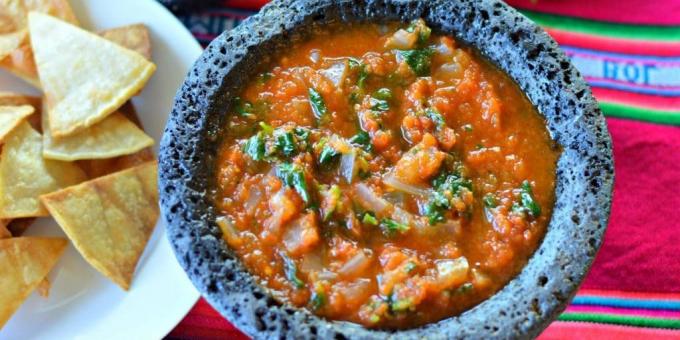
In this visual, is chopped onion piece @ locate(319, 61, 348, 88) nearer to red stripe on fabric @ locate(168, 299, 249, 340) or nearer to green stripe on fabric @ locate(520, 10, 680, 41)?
red stripe on fabric @ locate(168, 299, 249, 340)

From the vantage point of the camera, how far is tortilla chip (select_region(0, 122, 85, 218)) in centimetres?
242

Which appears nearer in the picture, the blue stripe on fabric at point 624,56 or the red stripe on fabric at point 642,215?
the red stripe on fabric at point 642,215

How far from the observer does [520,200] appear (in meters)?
1.77

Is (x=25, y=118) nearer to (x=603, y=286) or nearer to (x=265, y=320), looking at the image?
(x=265, y=320)

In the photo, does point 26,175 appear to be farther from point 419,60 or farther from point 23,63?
point 419,60

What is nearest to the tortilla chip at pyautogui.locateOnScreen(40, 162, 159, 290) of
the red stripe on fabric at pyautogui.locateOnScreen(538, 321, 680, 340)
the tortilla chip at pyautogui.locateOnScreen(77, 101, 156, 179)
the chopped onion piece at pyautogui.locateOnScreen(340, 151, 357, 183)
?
the tortilla chip at pyautogui.locateOnScreen(77, 101, 156, 179)

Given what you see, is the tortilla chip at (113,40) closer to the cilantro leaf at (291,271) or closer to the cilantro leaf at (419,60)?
the cilantro leaf at (419,60)

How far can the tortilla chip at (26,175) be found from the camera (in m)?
2.42

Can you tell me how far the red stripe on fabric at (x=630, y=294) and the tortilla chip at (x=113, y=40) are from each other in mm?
1530

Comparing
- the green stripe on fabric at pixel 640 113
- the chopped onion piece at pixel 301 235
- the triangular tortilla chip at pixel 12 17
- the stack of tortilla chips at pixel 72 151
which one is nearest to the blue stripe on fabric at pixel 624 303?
the green stripe on fabric at pixel 640 113

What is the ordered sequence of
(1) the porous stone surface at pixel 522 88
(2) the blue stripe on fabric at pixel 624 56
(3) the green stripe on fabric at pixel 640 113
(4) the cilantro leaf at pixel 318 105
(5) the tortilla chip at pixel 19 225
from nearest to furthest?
(1) the porous stone surface at pixel 522 88 → (4) the cilantro leaf at pixel 318 105 → (5) the tortilla chip at pixel 19 225 → (3) the green stripe on fabric at pixel 640 113 → (2) the blue stripe on fabric at pixel 624 56

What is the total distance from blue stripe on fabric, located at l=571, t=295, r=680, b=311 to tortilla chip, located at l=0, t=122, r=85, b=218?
157 cm

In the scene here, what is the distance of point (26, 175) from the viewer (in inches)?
97.8

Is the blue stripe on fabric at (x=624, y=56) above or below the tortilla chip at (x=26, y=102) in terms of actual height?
above
